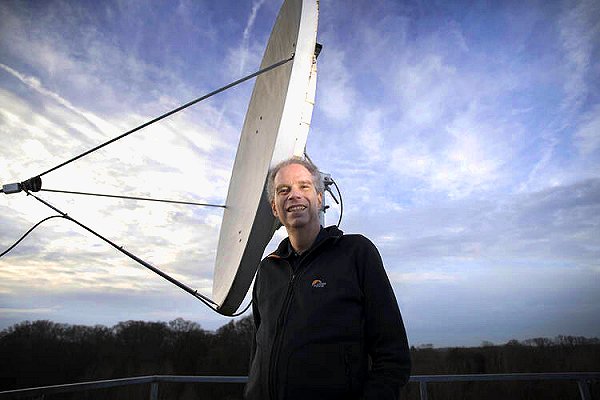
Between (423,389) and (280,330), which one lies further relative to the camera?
(423,389)

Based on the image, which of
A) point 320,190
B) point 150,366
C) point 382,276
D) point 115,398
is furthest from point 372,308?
point 115,398

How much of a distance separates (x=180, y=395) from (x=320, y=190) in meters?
34.0

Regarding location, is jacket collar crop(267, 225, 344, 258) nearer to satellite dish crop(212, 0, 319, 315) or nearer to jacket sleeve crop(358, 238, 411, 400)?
jacket sleeve crop(358, 238, 411, 400)

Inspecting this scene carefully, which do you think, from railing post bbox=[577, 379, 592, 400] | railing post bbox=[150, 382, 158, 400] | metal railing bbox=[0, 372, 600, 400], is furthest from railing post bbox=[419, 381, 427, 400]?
railing post bbox=[150, 382, 158, 400]

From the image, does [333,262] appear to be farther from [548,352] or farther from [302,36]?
[548,352]

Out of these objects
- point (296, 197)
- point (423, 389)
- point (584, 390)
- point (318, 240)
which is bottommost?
point (423, 389)

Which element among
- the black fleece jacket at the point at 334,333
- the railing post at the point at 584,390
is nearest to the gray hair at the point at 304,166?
the black fleece jacket at the point at 334,333

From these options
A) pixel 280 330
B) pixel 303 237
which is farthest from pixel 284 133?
pixel 280 330

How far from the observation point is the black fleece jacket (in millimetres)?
1175

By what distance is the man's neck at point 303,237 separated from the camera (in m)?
1.48

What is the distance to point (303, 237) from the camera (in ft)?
4.86

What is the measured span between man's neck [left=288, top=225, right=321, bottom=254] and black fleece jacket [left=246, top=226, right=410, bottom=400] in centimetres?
8

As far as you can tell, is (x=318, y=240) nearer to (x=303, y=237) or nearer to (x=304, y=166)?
(x=303, y=237)

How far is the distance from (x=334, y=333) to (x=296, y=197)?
20.8 inches
